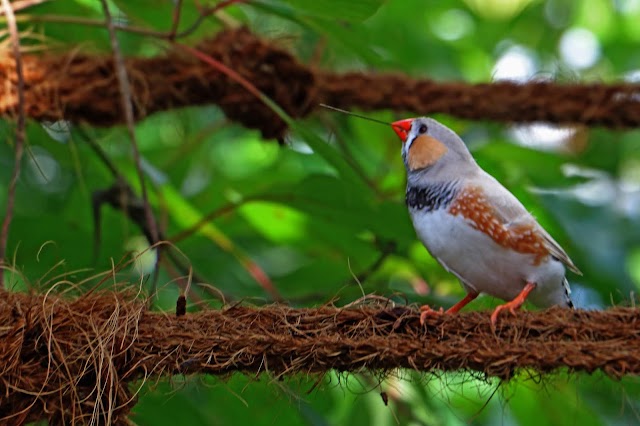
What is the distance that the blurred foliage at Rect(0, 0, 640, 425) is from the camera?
3240 millimetres

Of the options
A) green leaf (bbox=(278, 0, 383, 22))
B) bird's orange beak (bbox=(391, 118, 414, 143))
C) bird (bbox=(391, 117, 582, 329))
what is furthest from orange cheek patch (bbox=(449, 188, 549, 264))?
green leaf (bbox=(278, 0, 383, 22))

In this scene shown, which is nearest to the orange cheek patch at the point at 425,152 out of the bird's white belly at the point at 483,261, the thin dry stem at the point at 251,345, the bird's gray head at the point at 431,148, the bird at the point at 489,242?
the bird's gray head at the point at 431,148

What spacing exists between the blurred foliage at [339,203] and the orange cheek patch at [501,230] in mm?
389

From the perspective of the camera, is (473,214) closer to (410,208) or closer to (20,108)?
(410,208)

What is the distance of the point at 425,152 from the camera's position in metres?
2.89

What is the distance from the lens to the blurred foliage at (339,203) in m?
3.24

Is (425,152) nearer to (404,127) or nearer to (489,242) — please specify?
(404,127)

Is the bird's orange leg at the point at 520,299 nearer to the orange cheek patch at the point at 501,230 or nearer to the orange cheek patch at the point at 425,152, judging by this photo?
the orange cheek patch at the point at 501,230

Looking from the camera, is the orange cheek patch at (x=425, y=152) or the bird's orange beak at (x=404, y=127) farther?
the bird's orange beak at (x=404, y=127)

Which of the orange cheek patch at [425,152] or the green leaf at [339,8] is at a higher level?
the green leaf at [339,8]

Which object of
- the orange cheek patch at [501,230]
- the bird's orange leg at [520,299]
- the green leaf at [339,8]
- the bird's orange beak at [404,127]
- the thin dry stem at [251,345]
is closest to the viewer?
the thin dry stem at [251,345]

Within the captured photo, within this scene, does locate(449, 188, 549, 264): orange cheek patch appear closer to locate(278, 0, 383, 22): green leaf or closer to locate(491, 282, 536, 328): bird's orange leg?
locate(491, 282, 536, 328): bird's orange leg

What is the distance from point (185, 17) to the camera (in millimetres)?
3559

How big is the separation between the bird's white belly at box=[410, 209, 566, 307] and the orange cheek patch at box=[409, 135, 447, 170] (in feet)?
0.79
